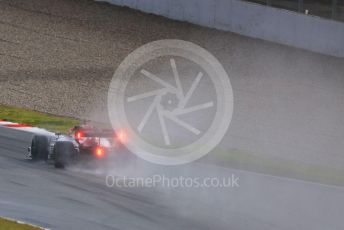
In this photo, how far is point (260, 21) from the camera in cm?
3397

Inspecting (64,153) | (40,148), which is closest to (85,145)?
(64,153)

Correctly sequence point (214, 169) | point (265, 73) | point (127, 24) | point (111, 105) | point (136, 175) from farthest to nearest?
point (127, 24) → point (265, 73) → point (111, 105) → point (214, 169) → point (136, 175)

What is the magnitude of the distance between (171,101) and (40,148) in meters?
8.62

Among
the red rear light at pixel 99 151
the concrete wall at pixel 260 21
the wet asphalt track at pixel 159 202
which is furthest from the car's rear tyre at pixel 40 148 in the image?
the concrete wall at pixel 260 21

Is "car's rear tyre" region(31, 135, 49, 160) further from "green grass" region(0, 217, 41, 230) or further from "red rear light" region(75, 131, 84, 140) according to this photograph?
"green grass" region(0, 217, 41, 230)

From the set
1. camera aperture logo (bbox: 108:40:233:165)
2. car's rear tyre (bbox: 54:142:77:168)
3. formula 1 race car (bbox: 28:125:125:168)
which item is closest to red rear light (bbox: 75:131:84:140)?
formula 1 race car (bbox: 28:125:125:168)

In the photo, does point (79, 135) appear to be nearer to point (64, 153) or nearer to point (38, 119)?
point (64, 153)

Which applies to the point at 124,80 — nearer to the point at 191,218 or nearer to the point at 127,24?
the point at 127,24

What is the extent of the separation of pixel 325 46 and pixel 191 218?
1884 cm

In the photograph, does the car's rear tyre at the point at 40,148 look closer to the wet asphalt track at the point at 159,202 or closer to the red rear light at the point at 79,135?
the wet asphalt track at the point at 159,202

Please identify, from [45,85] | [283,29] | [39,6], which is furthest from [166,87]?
[39,6]

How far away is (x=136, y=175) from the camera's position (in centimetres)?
1825

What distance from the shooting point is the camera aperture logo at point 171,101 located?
22.3 m

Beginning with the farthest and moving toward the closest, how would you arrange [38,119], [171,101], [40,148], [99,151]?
[171,101] → [38,119] → [40,148] → [99,151]
